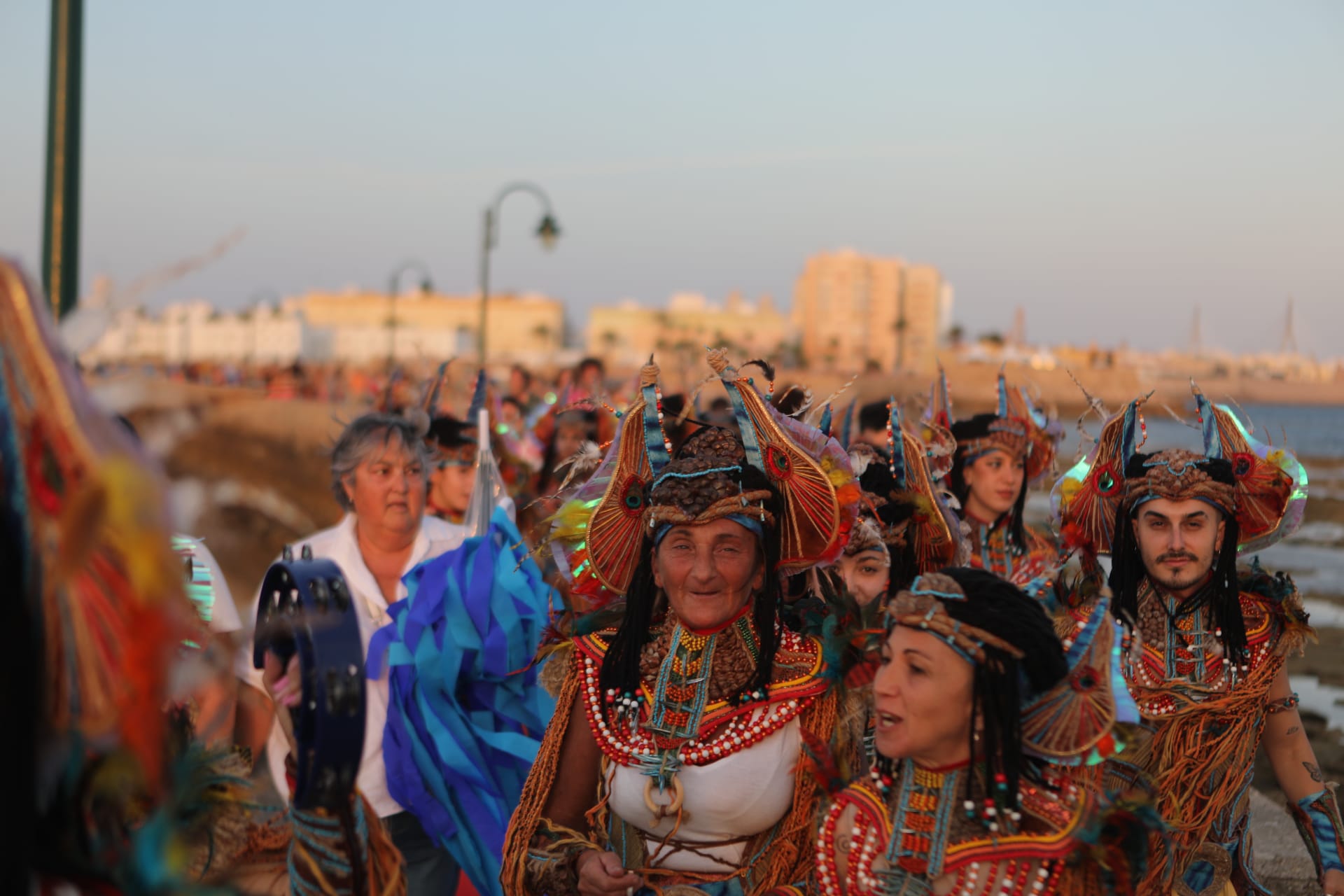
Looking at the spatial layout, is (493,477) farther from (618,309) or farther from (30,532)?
(618,309)

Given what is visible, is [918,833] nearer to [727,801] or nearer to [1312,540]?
[727,801]

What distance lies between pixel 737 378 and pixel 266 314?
141 meters

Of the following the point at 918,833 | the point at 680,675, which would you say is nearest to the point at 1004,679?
the point at 918,833

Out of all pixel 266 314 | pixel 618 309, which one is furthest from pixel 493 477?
pixel 618 309

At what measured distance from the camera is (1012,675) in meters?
2.57

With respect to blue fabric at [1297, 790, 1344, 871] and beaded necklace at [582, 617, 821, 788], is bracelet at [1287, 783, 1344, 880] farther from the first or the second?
beaded necklace at [582, 617, 821, 788]

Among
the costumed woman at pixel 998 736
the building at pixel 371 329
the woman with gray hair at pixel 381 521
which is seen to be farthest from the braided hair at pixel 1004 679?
the building at pixel 371 329

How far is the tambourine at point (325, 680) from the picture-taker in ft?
6.38

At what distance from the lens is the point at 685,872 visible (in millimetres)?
3195

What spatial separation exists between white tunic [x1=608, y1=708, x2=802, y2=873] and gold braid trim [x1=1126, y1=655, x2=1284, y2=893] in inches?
55.2

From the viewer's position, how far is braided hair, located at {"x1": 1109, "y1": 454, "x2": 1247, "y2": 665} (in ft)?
13.6

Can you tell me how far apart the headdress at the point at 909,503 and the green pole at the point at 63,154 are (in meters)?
3.54

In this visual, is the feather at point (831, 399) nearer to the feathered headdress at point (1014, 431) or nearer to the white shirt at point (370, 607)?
the white shirt at point (370, 607)

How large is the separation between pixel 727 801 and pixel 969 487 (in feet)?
12.3
